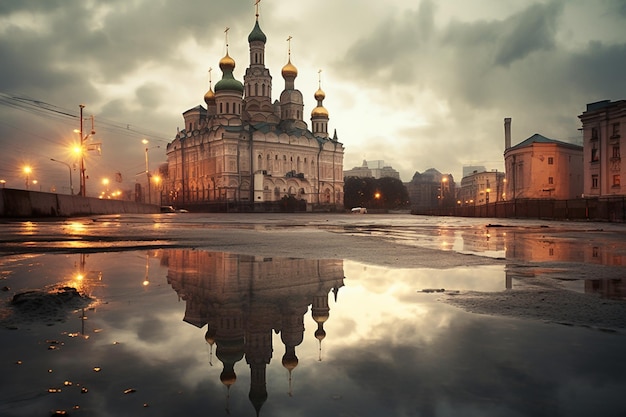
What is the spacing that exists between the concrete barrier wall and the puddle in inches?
713

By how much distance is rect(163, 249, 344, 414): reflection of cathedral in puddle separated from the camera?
2299 mm

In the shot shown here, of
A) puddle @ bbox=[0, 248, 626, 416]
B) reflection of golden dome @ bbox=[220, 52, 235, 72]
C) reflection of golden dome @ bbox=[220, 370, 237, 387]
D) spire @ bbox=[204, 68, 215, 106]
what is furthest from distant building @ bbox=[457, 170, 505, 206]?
reflection of golden dome @ bbox=[220, 370, 237, 387]

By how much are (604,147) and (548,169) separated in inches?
615

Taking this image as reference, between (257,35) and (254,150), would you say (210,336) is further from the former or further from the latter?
(257,35)

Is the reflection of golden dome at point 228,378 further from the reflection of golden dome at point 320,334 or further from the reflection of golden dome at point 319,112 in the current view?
the reflection of golden dome at point 319,112

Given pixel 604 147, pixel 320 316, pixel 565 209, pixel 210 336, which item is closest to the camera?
pixel 210 336

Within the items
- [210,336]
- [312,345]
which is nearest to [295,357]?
[312,345]

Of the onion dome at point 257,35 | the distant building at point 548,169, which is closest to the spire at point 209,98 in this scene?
the onion dome at point 257,35

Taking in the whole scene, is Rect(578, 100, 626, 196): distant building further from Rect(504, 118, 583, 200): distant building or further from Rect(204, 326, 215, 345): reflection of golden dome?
Rect(204, 326, 215, 345): reflection of golden dome

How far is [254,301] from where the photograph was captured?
355 centimetres

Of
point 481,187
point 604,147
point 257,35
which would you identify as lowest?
point 481,187

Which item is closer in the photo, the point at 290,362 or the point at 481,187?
the point at 290,362

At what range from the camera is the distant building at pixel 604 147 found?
47.6 meters

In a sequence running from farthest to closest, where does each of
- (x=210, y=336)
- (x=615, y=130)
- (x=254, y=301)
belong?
(x=615, y=130)
(x=254, y=301)
(x=210, y=336)
